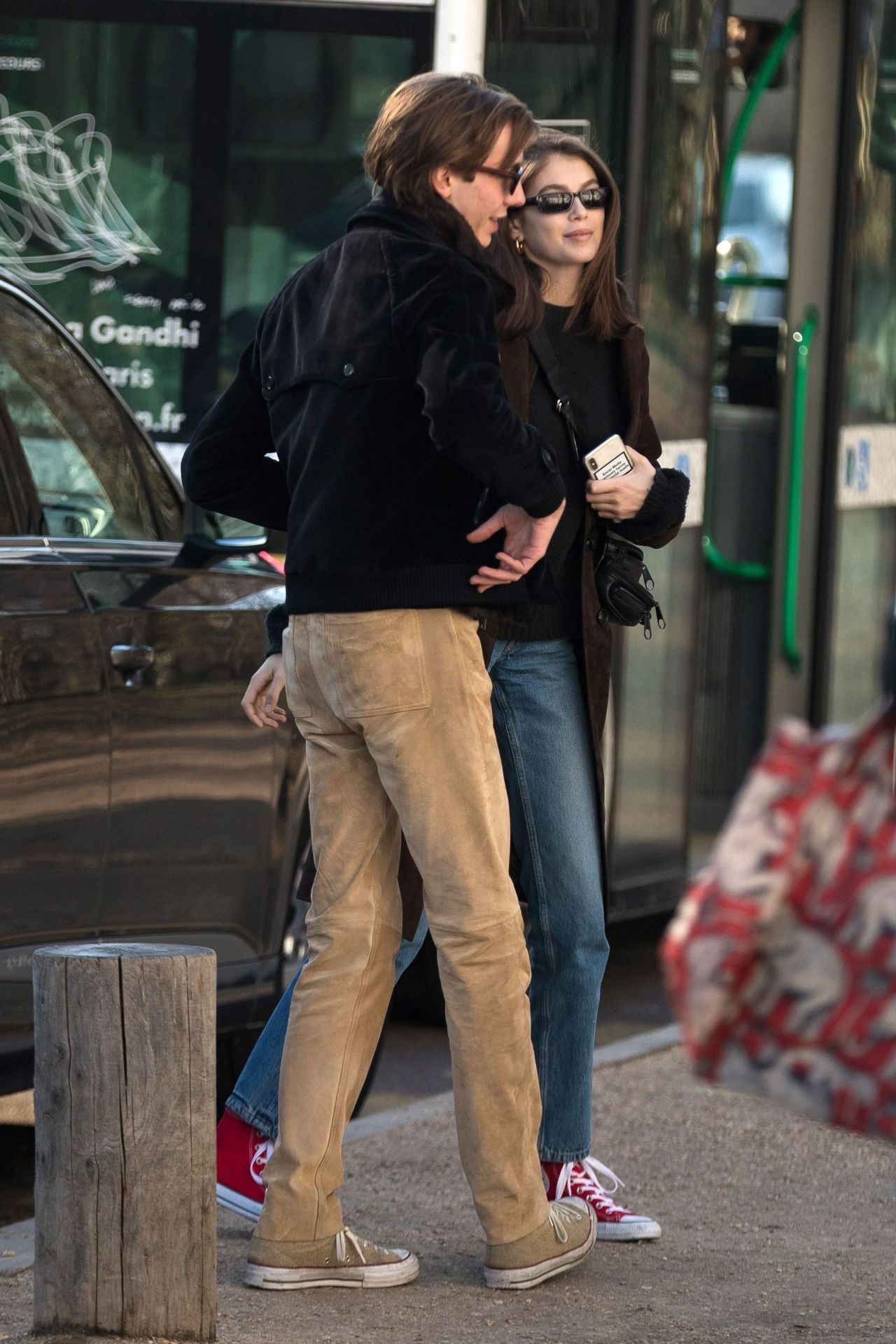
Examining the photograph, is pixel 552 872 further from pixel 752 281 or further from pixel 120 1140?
pixel 752 281

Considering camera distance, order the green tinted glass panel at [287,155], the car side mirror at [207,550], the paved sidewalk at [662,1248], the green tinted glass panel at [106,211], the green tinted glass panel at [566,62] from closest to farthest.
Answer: the paved sidewalk at [662,1248] → the car side mirror at [207,550] → the green tinted glass panel at [566,62] → the green tinted glass panel at [287,155] → the green tinted glass panel at [106,211]

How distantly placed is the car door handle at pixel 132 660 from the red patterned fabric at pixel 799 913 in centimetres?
239

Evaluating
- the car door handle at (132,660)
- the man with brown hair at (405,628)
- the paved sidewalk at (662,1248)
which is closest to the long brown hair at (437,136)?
the man with brown hair at (405,628)

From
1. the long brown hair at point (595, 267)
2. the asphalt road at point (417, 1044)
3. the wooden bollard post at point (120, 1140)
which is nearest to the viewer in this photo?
the wooden bollard post at point (120, 1140)

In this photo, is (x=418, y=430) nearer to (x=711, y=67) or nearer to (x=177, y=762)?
(x=177, y=762)

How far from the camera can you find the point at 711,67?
6996 millimetres

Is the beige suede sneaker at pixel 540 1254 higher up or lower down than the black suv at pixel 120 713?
lower down

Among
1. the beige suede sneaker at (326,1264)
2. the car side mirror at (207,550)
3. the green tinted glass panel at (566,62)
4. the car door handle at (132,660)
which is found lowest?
the beige suede sneaker at (326,1264)

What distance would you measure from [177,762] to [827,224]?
4810 mm

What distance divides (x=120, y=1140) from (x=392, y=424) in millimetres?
1146

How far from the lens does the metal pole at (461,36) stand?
6.13 meters

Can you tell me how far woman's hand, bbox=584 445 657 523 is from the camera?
13.2 ft

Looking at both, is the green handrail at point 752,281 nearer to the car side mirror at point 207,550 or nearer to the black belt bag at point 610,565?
the car side mirror at point 207,550

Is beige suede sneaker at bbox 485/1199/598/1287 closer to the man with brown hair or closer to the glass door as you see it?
the man with brown hair
